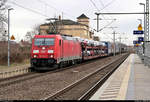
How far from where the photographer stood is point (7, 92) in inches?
450

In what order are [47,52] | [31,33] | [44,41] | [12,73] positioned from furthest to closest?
[31,33] → [44,41] → [47,52] → [12,73]

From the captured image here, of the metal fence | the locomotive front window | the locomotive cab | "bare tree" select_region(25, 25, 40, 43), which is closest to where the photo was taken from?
the metal fence

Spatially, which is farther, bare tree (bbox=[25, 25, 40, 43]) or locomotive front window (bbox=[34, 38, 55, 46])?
bare tree (bbox=[25, 25, 40, 43])

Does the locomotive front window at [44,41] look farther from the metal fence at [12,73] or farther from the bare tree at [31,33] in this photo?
the bare tree at [31,33]

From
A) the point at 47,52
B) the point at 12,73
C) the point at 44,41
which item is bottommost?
the point at 12,73

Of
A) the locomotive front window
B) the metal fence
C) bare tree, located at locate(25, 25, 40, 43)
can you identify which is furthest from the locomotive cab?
bare tree, located at locate(25, 25, 40, 43)

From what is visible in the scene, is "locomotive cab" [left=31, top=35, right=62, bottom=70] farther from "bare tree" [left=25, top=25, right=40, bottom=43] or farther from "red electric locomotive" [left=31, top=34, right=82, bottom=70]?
"bare tree" [left=25, top=25, right=40, bottom=43]

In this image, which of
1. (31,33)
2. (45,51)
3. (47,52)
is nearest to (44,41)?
(45,51)

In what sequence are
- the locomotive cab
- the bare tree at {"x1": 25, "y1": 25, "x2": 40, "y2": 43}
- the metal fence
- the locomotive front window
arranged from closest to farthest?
the metal fence → the locomotive cab → the locomotive front window → the bare tree at {"x1": 25, "y1": 25, "x2": 40, "y2": 43}

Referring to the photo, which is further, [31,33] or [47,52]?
[31,33]

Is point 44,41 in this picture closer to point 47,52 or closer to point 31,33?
point 47,52

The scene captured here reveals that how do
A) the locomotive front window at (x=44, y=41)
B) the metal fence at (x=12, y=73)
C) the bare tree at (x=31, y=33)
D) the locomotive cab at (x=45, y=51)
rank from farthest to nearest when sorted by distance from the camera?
the bare tree at (x=31, y=33) → the locomotive front window at (x=44, y=41) → the locomotive cab at (x=45, y=51) → the metal fence at (x=12, y=73)

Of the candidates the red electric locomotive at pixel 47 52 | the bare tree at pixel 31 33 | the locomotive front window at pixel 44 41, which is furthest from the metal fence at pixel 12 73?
the bare tree at pixel 31 33

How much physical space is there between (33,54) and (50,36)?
2.06m
